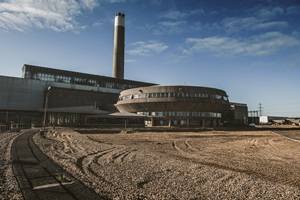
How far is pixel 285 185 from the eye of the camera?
9.20m

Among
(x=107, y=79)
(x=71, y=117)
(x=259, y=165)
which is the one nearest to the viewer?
(x=259, y=165)

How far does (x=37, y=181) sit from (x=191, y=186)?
6618 mm

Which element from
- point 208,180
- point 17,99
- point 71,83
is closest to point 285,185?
point 208,180

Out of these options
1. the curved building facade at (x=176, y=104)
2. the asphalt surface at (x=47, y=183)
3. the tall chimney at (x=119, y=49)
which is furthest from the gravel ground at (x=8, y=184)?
the tall chimney at (x=119, y=49)

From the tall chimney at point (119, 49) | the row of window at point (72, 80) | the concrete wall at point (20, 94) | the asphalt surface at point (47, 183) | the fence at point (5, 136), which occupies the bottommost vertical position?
the fence at point (5, 136)

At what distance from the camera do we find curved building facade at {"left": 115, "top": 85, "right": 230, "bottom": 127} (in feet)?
205

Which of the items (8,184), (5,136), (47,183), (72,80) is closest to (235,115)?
(72,80)

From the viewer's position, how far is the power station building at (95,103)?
58.5 meters

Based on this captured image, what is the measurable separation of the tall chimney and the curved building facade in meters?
31.7

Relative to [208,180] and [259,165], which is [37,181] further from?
[259,165]

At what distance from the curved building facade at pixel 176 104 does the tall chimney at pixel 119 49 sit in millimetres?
31680

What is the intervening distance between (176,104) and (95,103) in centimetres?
3371

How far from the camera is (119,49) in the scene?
322ft

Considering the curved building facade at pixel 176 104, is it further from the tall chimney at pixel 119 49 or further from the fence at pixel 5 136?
the fence at pixel 5 136
